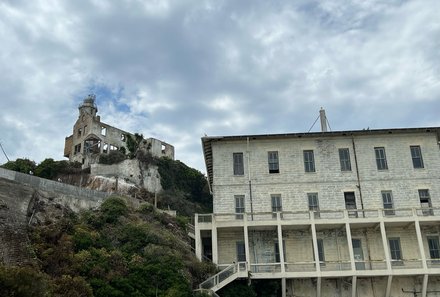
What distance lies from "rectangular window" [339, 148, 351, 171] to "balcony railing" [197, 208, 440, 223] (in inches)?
148

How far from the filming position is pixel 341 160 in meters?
36.2

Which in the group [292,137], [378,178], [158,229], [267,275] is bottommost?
[267,275]

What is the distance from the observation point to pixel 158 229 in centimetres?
3266

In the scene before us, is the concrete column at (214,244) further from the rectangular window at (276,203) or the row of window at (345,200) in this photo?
the rectangular window at (276,203)

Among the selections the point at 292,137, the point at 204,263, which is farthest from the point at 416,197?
the point at 204,263

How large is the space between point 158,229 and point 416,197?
18.4 m

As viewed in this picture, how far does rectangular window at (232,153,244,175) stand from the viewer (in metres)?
36.2

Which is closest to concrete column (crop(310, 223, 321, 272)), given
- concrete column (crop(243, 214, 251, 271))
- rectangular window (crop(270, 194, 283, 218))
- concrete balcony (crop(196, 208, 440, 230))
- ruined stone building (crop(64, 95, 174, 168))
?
concrete balcony (crop(196, 208, 440, 230))

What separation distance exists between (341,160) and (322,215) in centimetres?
480

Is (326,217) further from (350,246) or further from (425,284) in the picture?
(425,284)

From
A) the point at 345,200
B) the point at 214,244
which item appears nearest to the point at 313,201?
the point at 345,200

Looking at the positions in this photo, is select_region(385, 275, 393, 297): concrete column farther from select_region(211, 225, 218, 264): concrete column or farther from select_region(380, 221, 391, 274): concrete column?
select_region(211, 225, 218, 264): concrete column

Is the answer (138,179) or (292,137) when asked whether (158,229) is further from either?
(138,179)

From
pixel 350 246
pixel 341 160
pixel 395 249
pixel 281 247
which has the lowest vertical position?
pixel 395 249
